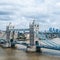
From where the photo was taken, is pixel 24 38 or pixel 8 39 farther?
pixel 24 38

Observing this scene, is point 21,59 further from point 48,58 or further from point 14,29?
point 14,29

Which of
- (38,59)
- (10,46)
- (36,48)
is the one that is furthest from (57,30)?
(38,59)

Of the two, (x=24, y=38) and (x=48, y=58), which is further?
(x=24, y=38)

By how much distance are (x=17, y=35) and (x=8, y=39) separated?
20988 millimetres

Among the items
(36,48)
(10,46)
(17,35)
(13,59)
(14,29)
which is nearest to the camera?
(13,59)

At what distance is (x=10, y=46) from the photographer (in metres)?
61.9

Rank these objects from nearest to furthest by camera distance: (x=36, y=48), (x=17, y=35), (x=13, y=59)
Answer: (x=13, y=59) → (x=36, y=48) → (x=17, y=35)

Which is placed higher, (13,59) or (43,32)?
(43,32)

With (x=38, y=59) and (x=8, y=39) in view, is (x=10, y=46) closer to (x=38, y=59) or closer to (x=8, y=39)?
(x=8, y=39)

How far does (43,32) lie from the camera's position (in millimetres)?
56062

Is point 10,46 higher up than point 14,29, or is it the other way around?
point 14,29

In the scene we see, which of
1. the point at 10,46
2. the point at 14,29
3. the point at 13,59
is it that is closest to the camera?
the point at 13,59

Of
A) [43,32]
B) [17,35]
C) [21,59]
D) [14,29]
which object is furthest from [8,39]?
[21,59]

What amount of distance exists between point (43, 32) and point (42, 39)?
1.96m
